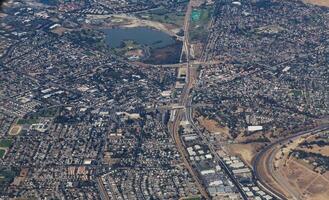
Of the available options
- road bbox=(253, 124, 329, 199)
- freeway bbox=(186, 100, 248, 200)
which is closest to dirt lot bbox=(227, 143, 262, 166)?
road bbox=(253, 124, 329, 199)

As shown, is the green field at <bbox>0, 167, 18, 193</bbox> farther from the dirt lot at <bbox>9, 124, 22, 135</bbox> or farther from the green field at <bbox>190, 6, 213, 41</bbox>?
the green field at <bbox>190, 6, 213, 41</bbox>

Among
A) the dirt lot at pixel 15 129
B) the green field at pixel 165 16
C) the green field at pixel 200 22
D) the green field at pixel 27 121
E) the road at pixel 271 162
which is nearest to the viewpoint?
the road at pixel 271 162

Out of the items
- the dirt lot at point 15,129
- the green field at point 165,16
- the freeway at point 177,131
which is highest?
the green field at point 165,16

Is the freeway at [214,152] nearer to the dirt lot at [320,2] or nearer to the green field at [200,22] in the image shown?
the green field at [200,22]

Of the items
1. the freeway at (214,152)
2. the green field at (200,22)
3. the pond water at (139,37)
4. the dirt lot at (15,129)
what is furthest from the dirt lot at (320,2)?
the dirt lot at (15,129)

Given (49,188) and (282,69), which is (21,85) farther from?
(282,69)

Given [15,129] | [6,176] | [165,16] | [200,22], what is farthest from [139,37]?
[6,176]
